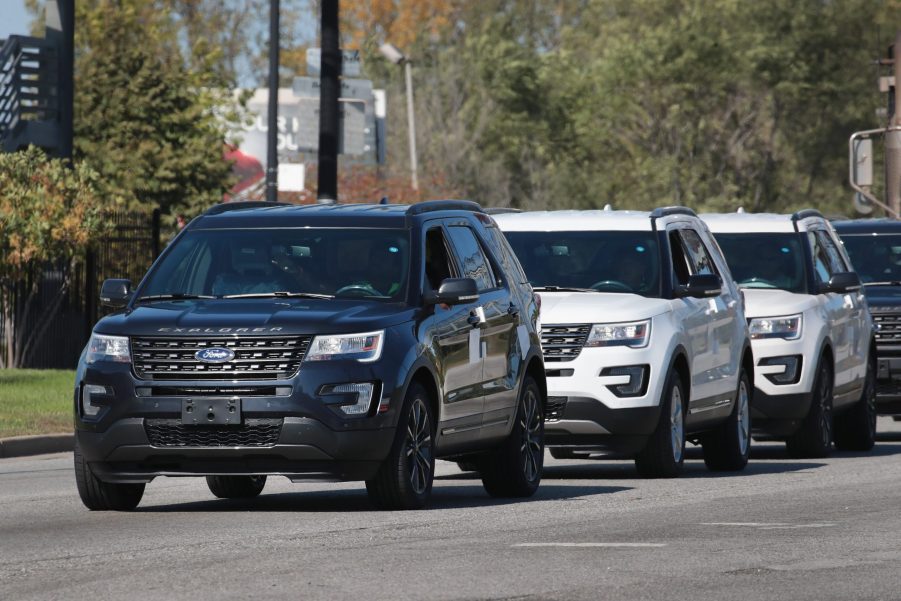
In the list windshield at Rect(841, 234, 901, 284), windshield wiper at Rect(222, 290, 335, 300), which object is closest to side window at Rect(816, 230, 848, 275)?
windshield at Rect(841, 234, 901, 284)

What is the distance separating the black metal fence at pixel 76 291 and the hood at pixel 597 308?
15.1 m

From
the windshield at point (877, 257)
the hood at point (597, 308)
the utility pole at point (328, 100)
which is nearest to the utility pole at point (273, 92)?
the utility pole at point (328, 100)

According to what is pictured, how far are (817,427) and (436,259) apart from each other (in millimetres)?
6410

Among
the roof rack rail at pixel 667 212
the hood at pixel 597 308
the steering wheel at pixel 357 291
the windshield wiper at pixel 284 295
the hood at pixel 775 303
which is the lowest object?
the hood at pixel 775 303

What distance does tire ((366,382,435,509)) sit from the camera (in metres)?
11.6

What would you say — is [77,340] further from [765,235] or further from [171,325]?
[171,325]

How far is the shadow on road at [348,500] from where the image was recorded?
12.5 meters

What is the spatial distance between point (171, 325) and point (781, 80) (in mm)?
62700

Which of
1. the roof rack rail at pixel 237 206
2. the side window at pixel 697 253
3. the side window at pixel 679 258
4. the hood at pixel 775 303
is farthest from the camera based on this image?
the hood at pixel 775 303

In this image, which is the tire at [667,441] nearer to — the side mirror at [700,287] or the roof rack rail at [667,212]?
the side mirror at [700,287]

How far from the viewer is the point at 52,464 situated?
17422 millimetres

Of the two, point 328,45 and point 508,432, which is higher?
point 328,45

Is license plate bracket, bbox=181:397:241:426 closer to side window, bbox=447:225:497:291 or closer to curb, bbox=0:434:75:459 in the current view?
side window, bbox=447:225:497:291

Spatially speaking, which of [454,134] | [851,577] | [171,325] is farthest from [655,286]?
[454,134]
